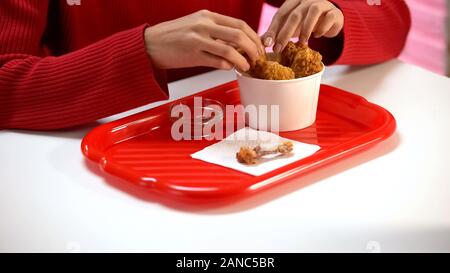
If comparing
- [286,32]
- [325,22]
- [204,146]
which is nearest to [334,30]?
[325,22]

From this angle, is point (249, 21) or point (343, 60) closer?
point (343, 60)

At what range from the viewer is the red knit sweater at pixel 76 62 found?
110 cm

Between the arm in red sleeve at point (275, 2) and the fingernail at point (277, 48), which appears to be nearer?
the fingernail at point (277, 48)

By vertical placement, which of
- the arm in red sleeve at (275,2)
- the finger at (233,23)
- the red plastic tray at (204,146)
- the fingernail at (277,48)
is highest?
the finger at (233,23)

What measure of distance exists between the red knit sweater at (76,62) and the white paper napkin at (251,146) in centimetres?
15

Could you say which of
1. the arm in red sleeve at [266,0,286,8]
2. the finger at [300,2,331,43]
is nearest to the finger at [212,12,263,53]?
the finger at [300,2,331,43]

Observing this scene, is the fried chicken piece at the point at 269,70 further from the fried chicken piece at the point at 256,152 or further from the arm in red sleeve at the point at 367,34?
the arm in red sleeve at the point at 367,34

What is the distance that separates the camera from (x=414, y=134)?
1092 mm

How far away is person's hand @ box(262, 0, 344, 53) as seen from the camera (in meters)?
1.14

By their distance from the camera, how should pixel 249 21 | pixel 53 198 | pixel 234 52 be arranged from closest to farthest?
pixel 53 198, pixel 234 52, pixel 249 21

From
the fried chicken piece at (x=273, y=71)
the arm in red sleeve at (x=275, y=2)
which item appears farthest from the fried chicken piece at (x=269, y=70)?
the arm in red sleeve at (x=275, y=2)
